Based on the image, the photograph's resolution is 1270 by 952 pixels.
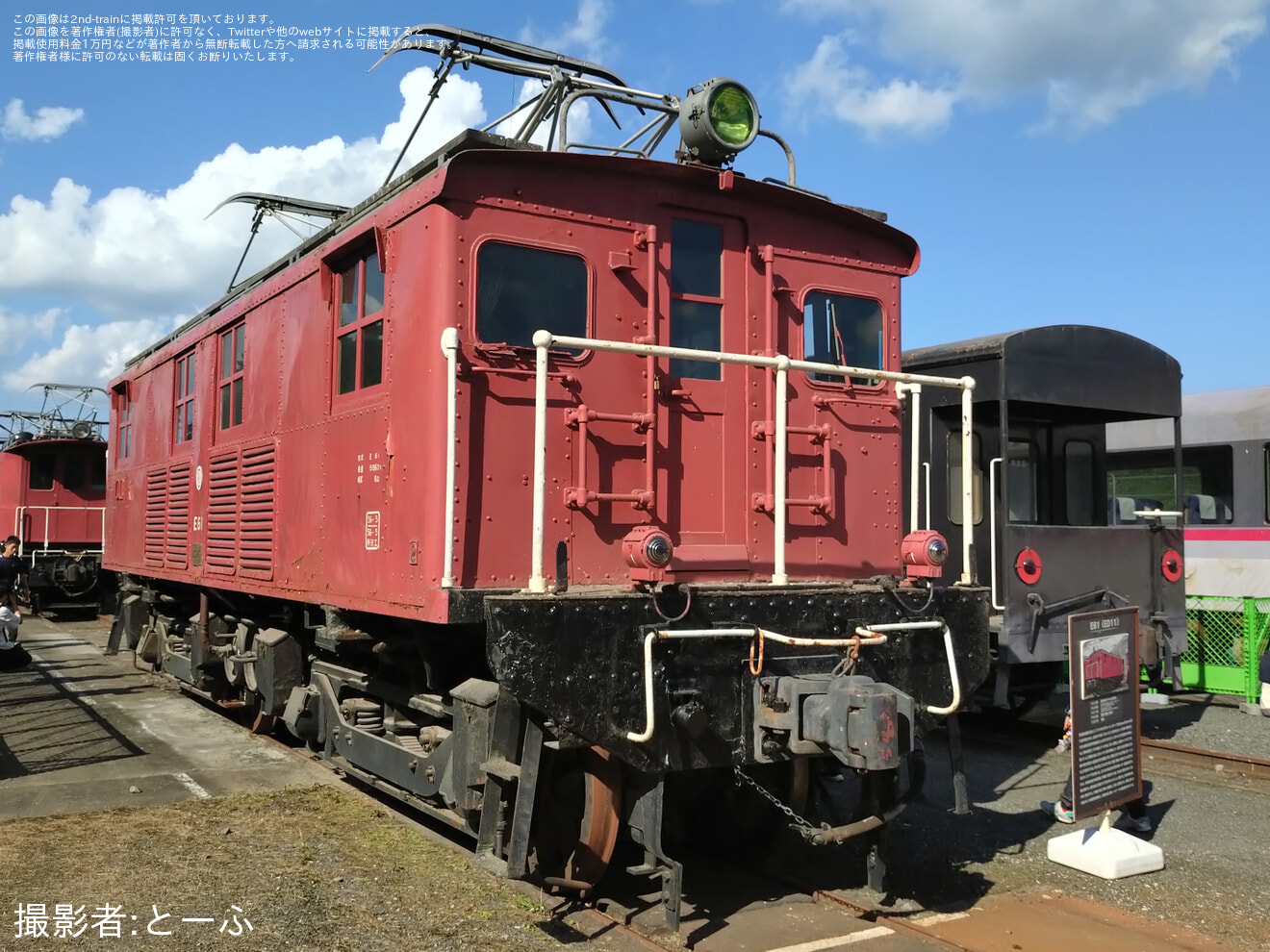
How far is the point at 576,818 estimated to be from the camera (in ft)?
16.8

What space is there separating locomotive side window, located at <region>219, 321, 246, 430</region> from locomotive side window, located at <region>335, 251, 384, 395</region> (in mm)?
2281

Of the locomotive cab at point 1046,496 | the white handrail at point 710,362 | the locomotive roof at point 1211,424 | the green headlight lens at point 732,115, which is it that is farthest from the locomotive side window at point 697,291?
the locomotive roof at point 1211,424

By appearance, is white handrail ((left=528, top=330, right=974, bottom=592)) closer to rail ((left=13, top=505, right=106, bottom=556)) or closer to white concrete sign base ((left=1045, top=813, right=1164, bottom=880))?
white concrete sign base ((left=1045, top=813, right=1164, bottom=880))

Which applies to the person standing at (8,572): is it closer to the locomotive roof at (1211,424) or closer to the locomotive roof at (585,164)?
the locomotive roof at (585,164)

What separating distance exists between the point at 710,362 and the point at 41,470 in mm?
21751

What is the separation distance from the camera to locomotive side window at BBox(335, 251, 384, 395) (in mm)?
5832

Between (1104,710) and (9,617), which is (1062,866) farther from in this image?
(9,617)

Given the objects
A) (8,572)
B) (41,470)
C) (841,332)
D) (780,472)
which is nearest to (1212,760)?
(841,332)

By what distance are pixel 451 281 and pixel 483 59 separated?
1830 mm

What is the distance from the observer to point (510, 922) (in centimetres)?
488

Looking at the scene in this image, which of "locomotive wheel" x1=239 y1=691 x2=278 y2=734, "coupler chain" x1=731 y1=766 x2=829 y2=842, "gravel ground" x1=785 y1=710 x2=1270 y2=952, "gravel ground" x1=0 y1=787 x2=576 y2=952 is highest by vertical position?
"coupler chain" x1=731 y1=766 x2=829 y2=842

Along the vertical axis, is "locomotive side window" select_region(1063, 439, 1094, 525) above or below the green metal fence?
above

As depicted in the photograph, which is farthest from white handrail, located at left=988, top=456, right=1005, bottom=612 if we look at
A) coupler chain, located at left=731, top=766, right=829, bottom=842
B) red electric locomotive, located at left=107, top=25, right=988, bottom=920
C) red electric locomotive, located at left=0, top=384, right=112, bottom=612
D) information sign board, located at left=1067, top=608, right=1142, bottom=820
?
red electric locomotive, located at left=0, top=384, right=112, bottom=612

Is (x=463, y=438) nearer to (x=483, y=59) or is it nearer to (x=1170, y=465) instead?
(x=483, y=59)
